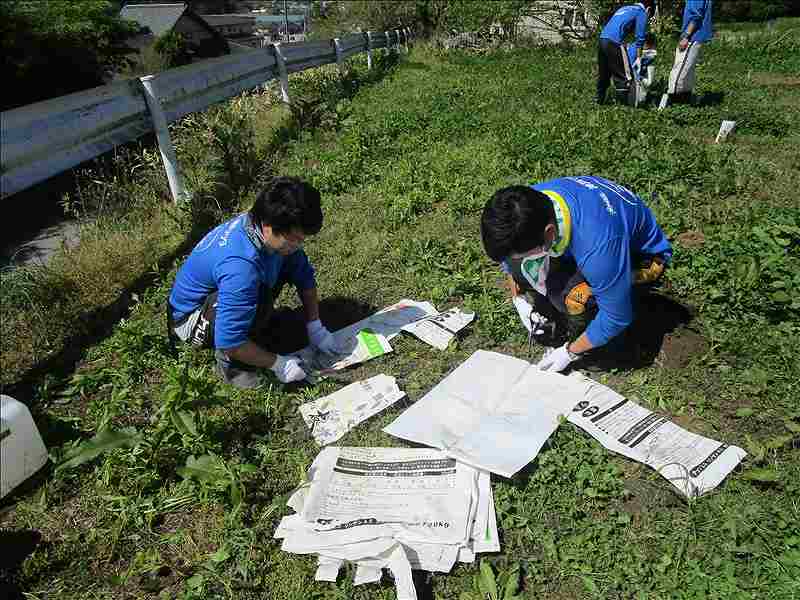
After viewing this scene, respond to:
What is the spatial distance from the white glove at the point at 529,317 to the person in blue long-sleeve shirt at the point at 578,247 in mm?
26

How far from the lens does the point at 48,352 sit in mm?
3078

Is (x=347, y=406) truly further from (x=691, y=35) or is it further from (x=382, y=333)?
(x=691, y=35)

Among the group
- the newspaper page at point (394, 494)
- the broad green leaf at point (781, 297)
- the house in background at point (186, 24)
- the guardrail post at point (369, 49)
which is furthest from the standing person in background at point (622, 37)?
the house in background at point (186, 24)

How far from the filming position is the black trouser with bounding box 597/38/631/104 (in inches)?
268

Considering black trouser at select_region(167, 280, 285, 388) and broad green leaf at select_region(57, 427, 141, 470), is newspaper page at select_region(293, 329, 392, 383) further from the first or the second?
broad green leaf at select_region(57, 427, 141, 470)

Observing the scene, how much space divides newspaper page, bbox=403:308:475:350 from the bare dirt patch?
1094 mm

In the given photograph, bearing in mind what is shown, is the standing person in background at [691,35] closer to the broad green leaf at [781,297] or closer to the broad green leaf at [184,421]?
the broad green leaf at [781,297]

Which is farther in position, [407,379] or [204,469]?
[407,379]

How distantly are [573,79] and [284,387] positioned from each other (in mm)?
8986

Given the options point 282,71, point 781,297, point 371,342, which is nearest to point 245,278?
point 371,342

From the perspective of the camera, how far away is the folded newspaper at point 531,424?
2.20 meters

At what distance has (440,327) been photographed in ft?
10.3

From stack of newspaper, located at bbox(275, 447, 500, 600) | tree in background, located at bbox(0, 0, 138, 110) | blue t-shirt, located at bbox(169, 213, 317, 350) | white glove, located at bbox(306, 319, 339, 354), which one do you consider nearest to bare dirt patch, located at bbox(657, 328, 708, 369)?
stack of newspaper, located at bbox(275, 447, 500, 600)

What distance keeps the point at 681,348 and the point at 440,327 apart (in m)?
1.36
